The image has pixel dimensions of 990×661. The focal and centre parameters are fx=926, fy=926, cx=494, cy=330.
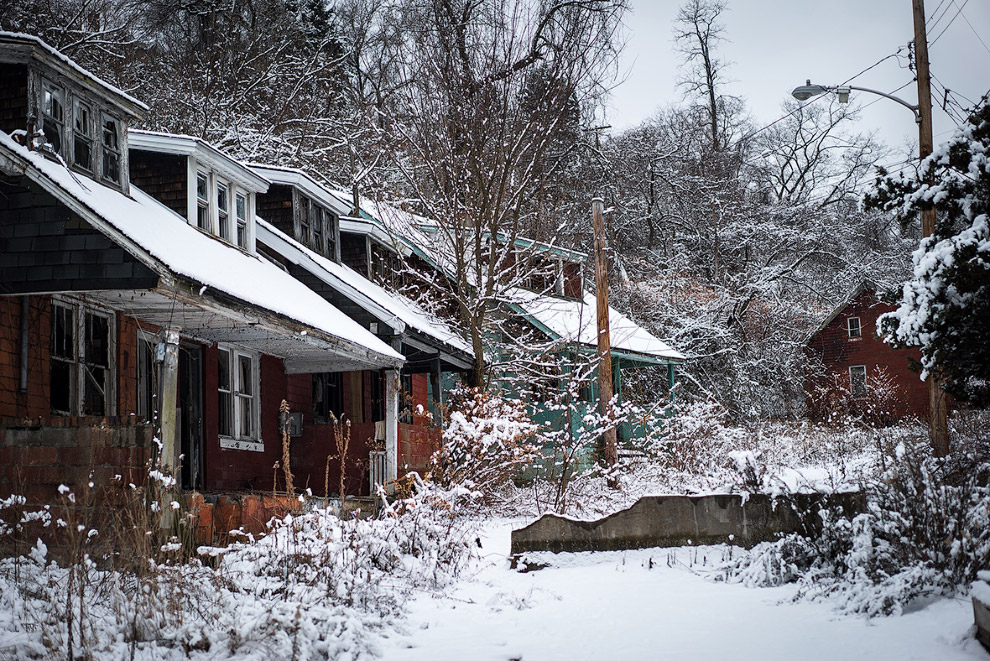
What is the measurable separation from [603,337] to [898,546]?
10.4 metres

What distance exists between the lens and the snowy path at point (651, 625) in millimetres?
6281

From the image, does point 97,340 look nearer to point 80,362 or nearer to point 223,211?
point 80,362

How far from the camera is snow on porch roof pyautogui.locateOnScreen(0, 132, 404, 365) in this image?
9469 mm

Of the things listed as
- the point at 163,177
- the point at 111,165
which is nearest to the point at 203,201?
the point at 163,177

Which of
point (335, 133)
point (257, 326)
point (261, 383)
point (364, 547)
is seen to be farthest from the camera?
point (335, 133)

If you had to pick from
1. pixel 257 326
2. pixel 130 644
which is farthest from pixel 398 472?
pixel 130 644

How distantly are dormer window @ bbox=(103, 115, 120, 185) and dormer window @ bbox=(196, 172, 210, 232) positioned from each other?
1.62 meters

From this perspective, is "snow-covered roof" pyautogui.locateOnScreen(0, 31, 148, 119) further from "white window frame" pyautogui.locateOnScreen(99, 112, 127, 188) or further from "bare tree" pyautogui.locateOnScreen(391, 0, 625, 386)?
"bare tree" pyautogui.locateOnScreen(391, 0, 625, 386)

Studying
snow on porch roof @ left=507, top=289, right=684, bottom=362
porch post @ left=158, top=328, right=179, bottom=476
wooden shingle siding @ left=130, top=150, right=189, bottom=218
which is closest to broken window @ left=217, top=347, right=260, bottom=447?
wooden shingle siding @ left=130, top=150, right=189, bottom=218

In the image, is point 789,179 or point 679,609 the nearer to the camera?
point 679,609

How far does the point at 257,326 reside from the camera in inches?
443

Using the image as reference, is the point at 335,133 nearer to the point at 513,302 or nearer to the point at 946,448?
the point at 513,302

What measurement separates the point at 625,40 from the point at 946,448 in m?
9.42

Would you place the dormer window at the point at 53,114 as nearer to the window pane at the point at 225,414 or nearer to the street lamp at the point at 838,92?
the window pane at the point at 225,414
